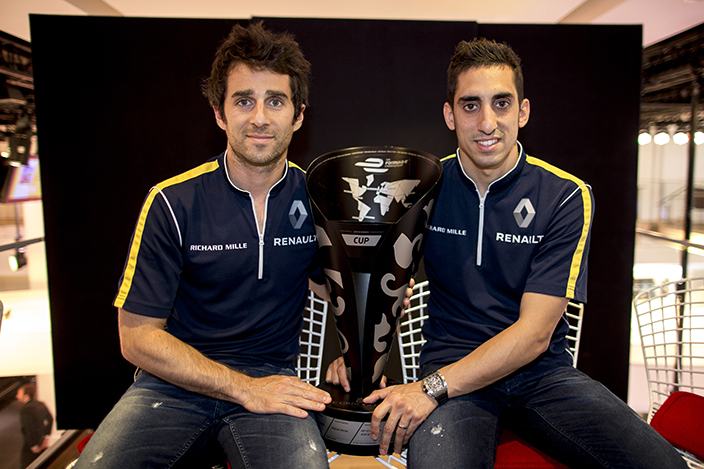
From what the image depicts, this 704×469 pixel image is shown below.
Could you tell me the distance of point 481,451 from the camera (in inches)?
44.5

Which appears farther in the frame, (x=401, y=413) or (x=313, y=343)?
(x=313, y=343)

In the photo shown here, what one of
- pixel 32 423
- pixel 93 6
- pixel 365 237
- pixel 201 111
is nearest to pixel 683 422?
pixel 365 237

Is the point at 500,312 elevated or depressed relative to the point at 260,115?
depressed

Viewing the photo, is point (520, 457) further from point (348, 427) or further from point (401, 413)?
point (348, 427)

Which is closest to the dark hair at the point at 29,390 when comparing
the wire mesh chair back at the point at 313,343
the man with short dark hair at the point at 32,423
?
the man with short dark hair at the point at 32,423

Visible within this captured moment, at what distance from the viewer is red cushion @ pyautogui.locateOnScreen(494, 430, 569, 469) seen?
119cm

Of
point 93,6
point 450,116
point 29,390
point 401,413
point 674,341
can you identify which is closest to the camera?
point 401,413

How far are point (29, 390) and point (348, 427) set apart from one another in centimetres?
286

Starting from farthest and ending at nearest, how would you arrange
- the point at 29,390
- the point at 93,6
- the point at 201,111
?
the point at 93,6
the point at 29,390
the point at 201,111

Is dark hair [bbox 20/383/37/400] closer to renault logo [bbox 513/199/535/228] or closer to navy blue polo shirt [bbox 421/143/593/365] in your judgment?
navy blue polo shirt [bbox 421/143/593/365]

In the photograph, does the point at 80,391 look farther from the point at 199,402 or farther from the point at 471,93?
the point at 471,93

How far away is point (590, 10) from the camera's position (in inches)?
147

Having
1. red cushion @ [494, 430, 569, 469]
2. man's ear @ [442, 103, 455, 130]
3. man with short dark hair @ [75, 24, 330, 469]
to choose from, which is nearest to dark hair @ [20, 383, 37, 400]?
man with short dark hair @ [75, 24, 330, 469]

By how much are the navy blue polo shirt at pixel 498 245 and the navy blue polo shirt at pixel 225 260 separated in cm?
47
